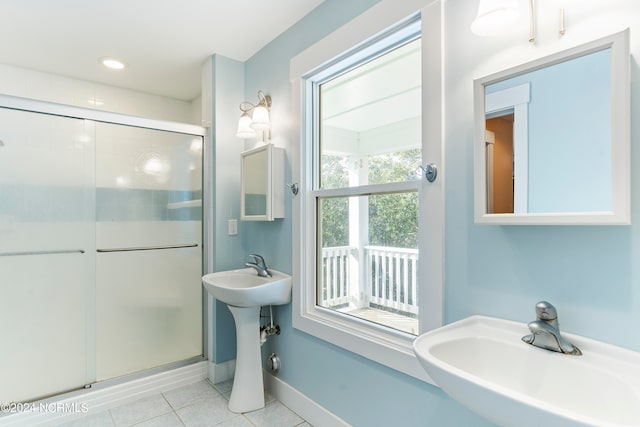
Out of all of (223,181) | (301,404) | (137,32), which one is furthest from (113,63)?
(301,404)

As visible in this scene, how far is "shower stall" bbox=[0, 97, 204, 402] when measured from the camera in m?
1.97

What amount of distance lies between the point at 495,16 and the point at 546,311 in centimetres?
89

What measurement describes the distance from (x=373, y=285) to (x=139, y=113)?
9.19ft

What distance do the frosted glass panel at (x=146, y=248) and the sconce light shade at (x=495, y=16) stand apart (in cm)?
211

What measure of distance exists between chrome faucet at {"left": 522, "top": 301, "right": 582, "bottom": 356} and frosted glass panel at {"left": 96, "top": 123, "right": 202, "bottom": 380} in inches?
88.2

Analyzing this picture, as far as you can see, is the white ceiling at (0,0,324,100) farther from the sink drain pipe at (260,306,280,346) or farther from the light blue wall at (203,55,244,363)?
the sink drain pipe at (260,306,280,346)

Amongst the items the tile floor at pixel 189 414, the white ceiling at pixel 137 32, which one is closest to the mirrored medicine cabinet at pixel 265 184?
the white ceiling at pixel 137 32

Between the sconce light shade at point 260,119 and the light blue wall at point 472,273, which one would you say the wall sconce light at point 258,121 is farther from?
the light blue wall at point 472,273

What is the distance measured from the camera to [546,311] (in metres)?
0.98

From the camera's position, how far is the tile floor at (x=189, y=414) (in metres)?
1.94

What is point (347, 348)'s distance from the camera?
1685mm

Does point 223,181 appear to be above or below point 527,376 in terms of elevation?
above

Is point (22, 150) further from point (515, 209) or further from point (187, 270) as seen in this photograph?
point (515, 209)

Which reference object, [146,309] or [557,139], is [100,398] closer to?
[146,309]
